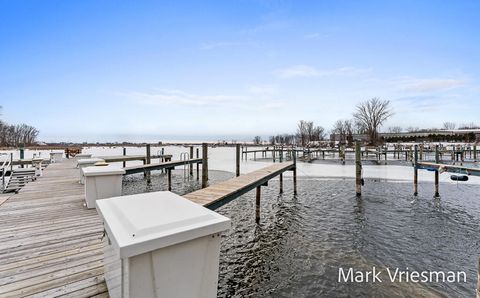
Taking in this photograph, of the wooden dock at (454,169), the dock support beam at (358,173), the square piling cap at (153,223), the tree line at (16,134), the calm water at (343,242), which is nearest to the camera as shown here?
the square piling cap at (153,223)

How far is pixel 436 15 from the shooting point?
10445 mm

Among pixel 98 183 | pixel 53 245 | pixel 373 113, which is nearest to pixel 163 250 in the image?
pixel 53 245

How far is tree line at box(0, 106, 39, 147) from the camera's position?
48.7m

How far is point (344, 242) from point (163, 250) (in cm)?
549

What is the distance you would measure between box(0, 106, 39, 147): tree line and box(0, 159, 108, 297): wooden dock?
55.0 m

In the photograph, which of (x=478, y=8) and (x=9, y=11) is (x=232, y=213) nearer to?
(x=9, y=11)

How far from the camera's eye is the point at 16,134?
5709cm

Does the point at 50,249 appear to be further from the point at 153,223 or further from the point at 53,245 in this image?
the point at 153,223

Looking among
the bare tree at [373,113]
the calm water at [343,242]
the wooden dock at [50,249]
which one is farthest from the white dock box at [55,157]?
the bare tree at [373,113]

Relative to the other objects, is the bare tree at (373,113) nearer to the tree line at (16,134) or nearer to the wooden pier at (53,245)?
the wooden pier at (53,245)

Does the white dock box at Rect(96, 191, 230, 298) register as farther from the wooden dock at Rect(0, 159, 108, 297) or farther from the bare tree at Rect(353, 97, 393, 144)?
the bare tree at Rect(353, 97, 393, 144)

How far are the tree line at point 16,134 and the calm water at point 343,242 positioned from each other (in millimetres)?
56740

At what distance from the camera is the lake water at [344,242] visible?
412 cm

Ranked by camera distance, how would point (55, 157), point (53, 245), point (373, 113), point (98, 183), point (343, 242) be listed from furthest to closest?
point (373, 113) < point (55, 157) < point (343, 242) < point (98, 183) < point (53, 245)
